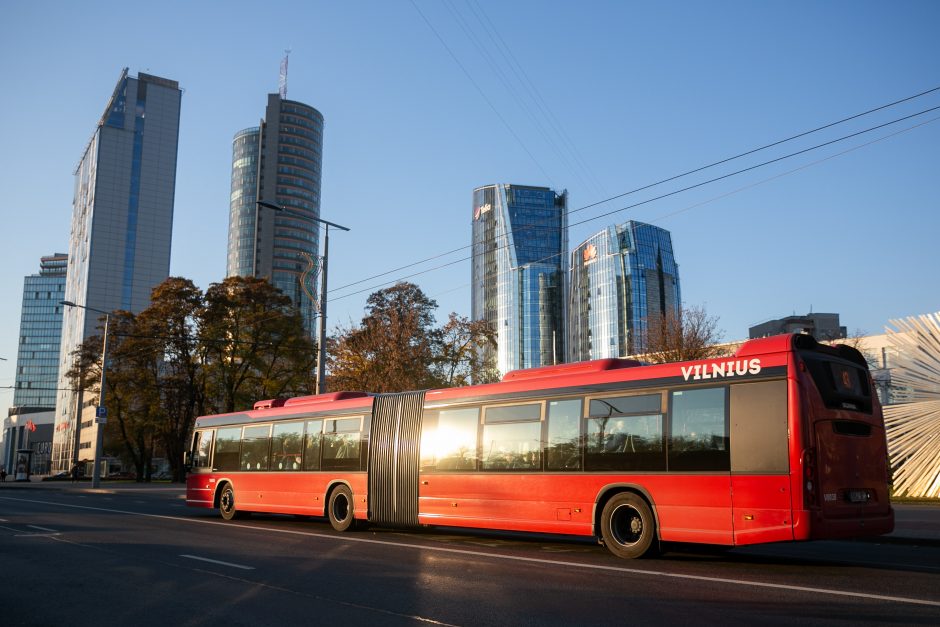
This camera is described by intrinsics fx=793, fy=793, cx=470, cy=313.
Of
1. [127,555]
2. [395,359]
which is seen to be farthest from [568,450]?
[395,359]

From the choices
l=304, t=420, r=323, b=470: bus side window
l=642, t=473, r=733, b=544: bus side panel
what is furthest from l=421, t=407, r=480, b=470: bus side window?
l=642, t=473, r=733, b=544: bus side panel

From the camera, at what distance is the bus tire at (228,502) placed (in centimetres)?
2109

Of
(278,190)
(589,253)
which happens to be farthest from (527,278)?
(278,190)

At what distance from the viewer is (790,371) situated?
1052cm

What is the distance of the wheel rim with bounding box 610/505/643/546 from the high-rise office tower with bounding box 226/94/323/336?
165158 millimetres

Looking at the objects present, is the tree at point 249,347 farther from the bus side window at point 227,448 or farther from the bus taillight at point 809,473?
the bus taillight at point 809,473

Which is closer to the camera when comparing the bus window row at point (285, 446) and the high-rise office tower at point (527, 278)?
the bus window row at point (285, 446)

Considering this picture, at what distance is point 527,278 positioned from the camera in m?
174

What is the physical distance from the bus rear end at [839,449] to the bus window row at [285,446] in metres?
9.90

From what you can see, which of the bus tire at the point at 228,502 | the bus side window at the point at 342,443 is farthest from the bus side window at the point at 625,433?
the bus tire at the point at 228,502

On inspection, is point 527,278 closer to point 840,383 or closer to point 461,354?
point 461,354

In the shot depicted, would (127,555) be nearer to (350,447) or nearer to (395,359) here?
(350,447)

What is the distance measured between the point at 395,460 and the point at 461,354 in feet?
94.7

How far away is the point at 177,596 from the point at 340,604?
199 centimetres
